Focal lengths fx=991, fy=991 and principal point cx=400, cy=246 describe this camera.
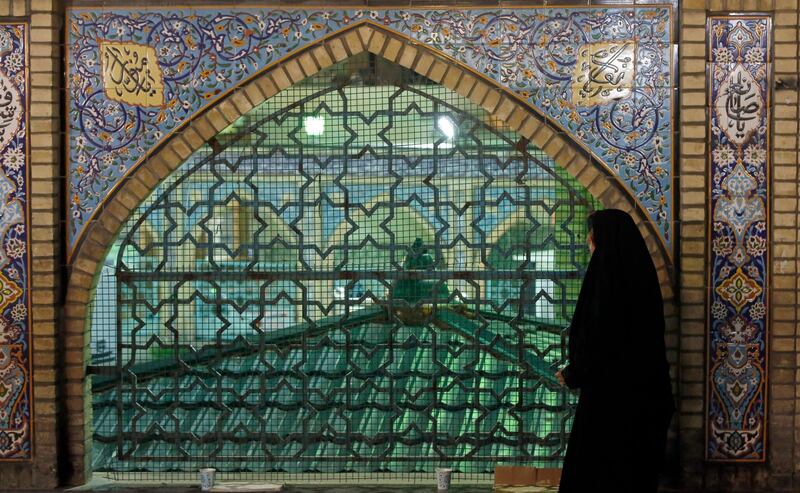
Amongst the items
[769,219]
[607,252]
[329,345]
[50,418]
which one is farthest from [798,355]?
[50,418]

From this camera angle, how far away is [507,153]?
17.6ft

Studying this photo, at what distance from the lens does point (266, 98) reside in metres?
5.29

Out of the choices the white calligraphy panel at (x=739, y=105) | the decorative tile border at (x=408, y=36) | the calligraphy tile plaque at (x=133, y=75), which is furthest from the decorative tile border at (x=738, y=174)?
the calligraphy tile plaque at (x=133, y=75)

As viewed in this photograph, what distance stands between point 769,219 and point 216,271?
2.95m

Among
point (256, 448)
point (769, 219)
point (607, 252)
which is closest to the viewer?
point (607, 252)

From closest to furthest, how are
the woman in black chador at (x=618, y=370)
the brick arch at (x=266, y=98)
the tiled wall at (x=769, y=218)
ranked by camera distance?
the woman in black chador at (x=618, y=370) → the tiled wall at (x=769, y=218) → the brick arch at (x=266, y=98)

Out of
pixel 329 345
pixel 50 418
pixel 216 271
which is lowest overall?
pixel 50 418

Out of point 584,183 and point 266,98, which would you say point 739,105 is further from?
point 266,98

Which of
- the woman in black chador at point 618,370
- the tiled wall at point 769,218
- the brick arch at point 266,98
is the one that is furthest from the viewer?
the brick arch at point 266,98

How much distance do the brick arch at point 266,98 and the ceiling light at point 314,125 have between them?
27 centimetres

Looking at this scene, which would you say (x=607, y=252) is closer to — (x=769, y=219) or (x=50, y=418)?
(x=769, y=219)

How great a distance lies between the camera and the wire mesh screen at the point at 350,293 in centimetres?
539

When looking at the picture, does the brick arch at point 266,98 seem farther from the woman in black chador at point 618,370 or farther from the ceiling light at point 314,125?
the woman in black chador at point 618,370

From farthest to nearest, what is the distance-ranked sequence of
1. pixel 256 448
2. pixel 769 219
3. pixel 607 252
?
pixel 256 448
pixel 769 219
pixel 607 252
